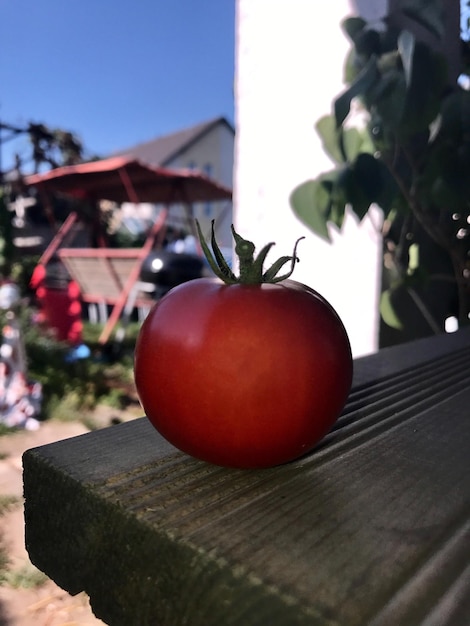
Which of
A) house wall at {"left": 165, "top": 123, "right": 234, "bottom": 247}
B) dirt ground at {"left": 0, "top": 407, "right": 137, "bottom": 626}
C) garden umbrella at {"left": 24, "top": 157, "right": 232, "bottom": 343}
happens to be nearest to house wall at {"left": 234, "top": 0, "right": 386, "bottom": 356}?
dirt ground at {"left": 0, "top": 407, "right": 137, "bottom": 626}

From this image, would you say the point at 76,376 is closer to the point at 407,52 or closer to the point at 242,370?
the point at 407,52

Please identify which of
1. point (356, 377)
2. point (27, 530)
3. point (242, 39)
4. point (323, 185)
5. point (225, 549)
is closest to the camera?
point (225, 549)

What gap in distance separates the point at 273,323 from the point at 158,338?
0.32 ft

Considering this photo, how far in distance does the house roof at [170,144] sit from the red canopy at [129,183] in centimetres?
1182

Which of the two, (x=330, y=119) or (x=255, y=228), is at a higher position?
(x=330, y=119)

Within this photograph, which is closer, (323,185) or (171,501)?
(171,501)

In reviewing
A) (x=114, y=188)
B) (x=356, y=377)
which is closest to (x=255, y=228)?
(x=356, y=377)

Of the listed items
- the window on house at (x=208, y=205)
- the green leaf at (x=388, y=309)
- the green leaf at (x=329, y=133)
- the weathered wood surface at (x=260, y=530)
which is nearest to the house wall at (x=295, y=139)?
the green leaf at (x=388, y=309)

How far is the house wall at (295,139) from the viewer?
2.08m

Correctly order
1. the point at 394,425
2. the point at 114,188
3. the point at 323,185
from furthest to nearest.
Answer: the point at 114,188 < the point at 323,185 < the point at 394,425

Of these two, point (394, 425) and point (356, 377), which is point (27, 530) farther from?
point (356, 377)

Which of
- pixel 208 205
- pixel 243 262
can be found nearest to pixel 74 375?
pixel 243 262

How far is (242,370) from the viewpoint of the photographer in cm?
41

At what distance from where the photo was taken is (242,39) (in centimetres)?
239
